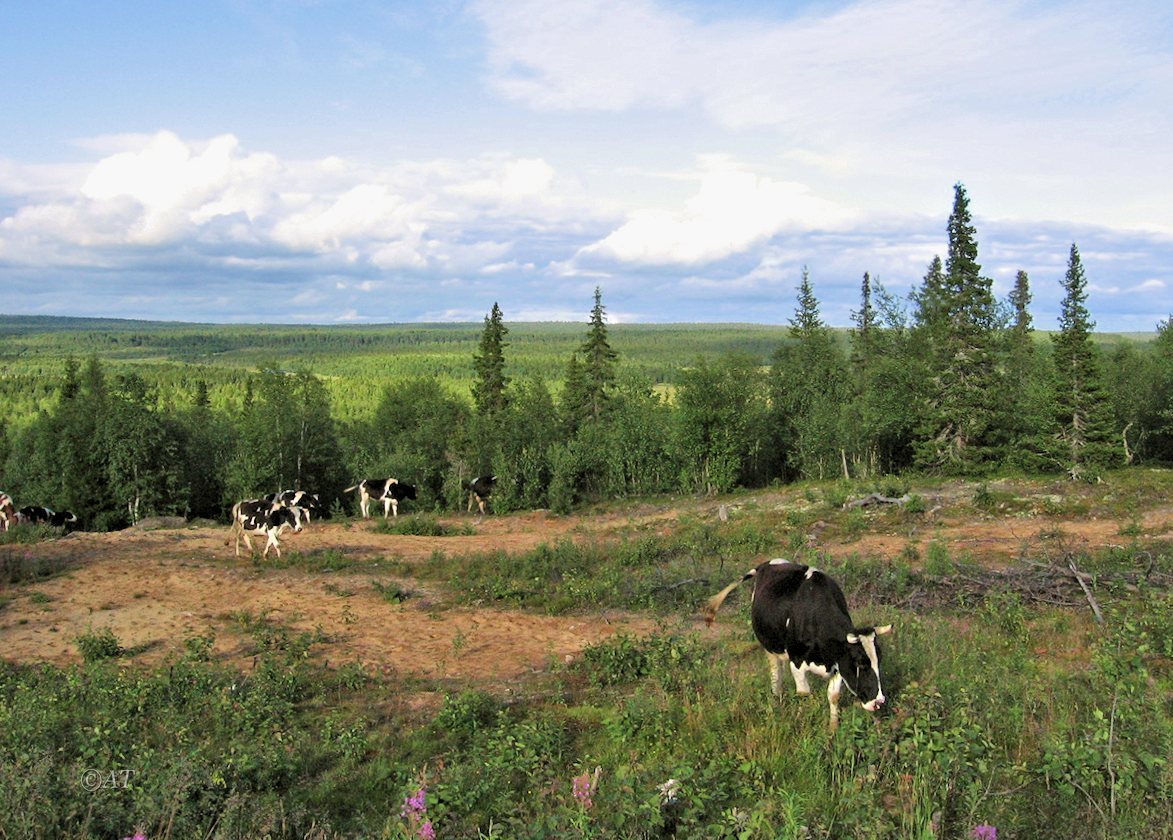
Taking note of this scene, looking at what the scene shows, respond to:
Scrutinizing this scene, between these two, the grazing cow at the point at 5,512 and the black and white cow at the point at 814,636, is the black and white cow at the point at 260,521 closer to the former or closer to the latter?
the grazing cow at the point at 5,512

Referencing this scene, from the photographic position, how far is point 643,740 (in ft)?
23.1

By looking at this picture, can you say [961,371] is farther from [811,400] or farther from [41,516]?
[41,516]

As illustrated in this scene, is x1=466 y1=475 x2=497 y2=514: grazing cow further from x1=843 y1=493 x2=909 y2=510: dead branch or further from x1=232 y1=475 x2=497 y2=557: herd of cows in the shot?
x1=843 y1=493 x2=909 y2=510: dead branch

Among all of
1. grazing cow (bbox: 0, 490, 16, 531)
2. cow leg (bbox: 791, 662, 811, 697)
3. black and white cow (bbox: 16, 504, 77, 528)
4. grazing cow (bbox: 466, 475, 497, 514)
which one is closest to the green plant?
cow leg (bbox: 791, 662, 811, 697)

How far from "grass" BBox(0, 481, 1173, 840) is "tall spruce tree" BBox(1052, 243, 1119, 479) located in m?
19.6

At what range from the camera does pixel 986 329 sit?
33625 mm

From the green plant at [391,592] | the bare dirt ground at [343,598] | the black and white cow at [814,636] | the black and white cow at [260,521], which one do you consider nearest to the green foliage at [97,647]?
the bare dirt ground at [343,598]

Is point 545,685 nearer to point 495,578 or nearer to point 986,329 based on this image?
point 495,578

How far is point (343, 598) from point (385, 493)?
Result: 13.4 metres

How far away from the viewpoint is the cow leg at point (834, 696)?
21.8 ft

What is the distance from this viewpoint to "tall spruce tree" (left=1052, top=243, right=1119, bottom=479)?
29766 mm

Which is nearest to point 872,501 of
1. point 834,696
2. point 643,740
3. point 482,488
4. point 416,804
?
point 482,488

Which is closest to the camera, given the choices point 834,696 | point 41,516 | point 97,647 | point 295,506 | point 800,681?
point 834,696

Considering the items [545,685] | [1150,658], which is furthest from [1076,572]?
[545,685]
